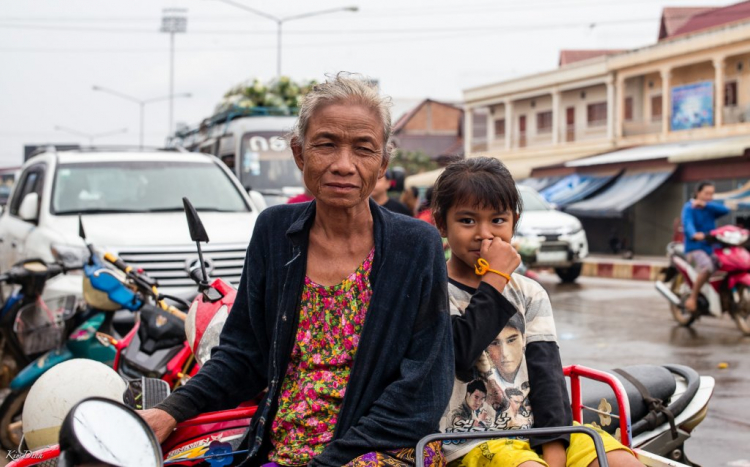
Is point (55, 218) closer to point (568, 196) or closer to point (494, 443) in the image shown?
point (494, 443)

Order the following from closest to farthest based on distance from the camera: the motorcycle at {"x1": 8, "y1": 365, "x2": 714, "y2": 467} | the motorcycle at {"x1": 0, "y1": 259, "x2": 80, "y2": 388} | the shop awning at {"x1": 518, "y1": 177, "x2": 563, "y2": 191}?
the motorcycle at {"x1": 8, "y1": 365, "x2": 714, "y2": 467}, the motorcycle at {"x1": 0, "y1": 259, "x2": 80, "y2": 388}, the shop awning at {"x1": 518, "y1": 177, "x2": 563, "y2": 191}

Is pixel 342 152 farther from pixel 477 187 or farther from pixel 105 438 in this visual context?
pixel 105 438

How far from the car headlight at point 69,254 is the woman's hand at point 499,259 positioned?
122 inches

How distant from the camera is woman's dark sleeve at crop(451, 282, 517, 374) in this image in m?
2.34

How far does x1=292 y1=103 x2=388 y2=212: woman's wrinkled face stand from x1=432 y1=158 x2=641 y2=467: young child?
17.9 inches

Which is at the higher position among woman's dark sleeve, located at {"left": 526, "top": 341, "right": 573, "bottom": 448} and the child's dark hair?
the child's dark hair

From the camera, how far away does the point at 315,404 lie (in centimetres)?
221

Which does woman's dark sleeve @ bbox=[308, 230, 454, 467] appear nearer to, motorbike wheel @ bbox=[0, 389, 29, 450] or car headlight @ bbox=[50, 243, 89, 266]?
car headlight @ bbox=[50, 243, 89, 266]

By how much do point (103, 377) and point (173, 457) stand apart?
83cm

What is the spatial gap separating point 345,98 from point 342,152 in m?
0.15

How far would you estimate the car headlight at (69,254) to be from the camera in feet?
17.3

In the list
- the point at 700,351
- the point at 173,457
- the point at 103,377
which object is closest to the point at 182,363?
the point at 103,377

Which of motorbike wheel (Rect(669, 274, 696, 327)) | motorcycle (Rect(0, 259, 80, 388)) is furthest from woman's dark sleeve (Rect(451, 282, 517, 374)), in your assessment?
motorbike wheel (Rect(669, 274, 696, 327))

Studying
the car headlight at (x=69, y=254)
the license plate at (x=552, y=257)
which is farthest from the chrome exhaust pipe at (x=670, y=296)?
the car headlight at (x=69, y=254)
